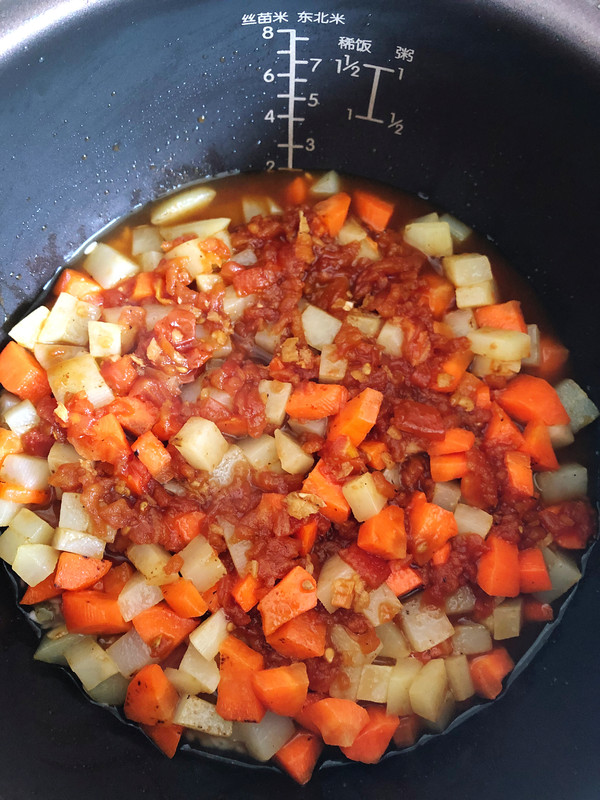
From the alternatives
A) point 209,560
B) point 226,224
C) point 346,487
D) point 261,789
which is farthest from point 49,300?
point 261,789

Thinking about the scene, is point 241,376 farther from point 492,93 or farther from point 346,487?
point 492,93

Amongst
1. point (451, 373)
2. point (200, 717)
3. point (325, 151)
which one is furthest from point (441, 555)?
point (325, 151)

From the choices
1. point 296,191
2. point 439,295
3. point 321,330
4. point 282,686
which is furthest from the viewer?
point 296,191

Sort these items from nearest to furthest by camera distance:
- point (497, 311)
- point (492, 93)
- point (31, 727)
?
point (31, 727)
point (492, 93)
point (497, 311)

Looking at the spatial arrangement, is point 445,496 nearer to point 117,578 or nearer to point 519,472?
point 519,472

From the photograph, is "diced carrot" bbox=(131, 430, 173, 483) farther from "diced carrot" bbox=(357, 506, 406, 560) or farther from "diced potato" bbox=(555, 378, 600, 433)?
"diced potato" bbox=(555, 378, 600, 433)

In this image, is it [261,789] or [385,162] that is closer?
[261,789]

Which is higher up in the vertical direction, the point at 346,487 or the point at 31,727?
the point at 346,487

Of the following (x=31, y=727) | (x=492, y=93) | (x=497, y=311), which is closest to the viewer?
(x=31, y=727)
